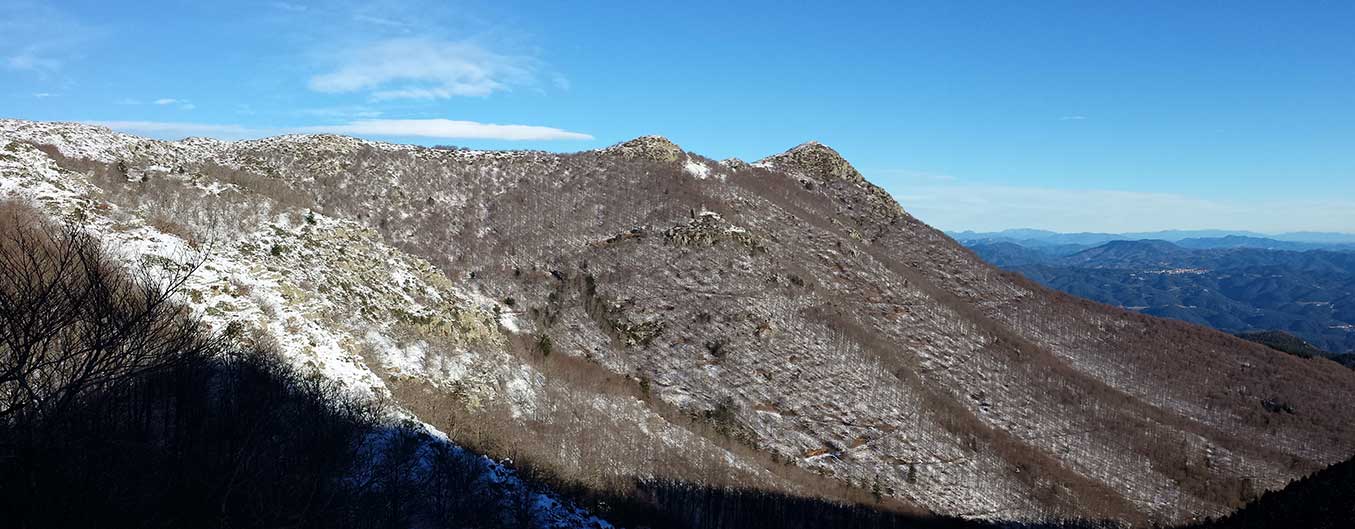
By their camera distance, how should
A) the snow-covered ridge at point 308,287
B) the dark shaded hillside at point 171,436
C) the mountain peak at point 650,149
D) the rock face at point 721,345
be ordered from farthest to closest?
the mountain peak at point 650,149, the rock face at point 721,345, the snow-covered ridge at point 308,287, the dark shaded hillside at point 171,436

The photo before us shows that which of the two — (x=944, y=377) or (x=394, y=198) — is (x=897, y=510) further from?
(x=394, y=198)

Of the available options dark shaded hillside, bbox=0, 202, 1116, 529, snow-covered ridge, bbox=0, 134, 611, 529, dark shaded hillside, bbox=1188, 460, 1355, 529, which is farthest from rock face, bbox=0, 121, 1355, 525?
dark shaded hillside, bbox=1188, 460, 1355, 529

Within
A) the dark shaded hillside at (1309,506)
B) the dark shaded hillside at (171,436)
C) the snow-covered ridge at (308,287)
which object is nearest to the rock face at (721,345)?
the snow-covered ridge at (308,287)

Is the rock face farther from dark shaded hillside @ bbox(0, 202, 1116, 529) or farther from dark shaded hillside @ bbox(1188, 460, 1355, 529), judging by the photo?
dark shaded hillside @ bbox(1188, 460, 1355, 529)

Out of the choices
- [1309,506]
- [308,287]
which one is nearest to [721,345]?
[308,287]

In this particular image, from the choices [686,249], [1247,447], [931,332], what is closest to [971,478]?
[931,332]

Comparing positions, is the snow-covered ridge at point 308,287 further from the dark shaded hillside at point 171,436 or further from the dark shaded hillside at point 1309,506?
the dark shaded hillside at point 1309,506

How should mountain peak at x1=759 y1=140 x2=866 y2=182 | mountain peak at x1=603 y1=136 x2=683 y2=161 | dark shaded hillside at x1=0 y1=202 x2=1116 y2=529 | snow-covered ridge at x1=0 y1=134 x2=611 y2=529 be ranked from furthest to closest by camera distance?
1. mountain peak at x1=759 y1=140 x2=866 y2=182
2. mountain peak at x1=603 y1=136 x2=683 y2=161
3. snow-covered ridge at x1=0 y1=134 x2=611 y2=529
4. dark shaded hillside at x1=0 y1=202 x2=1116 y2=529
